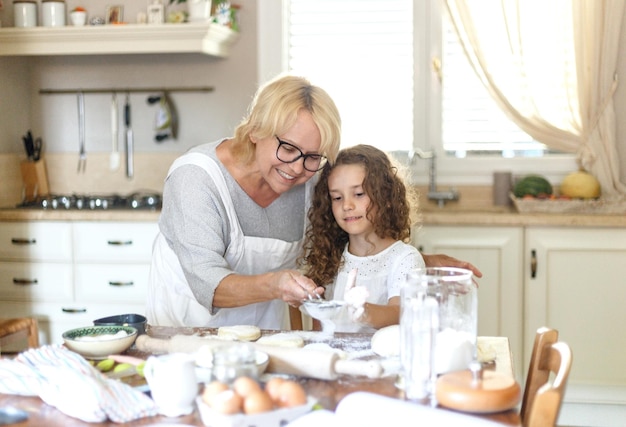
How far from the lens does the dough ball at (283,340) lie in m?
1.71

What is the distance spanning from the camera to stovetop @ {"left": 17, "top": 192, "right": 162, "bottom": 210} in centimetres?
372

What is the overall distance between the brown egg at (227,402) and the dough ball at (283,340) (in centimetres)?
42

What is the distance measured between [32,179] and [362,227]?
7.90 ft

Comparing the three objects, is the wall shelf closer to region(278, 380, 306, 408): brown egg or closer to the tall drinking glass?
the tall drinking glass

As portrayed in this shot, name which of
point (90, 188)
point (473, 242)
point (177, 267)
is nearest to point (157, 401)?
point (177, 267)

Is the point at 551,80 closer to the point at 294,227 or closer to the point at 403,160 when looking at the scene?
the point at 403,160

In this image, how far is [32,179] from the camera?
411cm

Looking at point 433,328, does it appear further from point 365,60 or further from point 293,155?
point 365,60

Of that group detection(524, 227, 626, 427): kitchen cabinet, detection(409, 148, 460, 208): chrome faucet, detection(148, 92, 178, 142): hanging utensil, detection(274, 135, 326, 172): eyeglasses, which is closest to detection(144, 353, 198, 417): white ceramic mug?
detection(274, 135, 326, 172): eyeglasses

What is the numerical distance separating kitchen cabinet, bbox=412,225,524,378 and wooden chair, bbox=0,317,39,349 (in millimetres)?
1509

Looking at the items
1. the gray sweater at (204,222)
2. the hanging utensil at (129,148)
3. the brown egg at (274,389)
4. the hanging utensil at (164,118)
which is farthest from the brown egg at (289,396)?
the hanging utensil at (129,148)

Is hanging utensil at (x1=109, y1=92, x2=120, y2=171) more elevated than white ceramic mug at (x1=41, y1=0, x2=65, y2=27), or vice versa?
white ceramic mug at (x1=41, y1=0, x2=65, y2=27)

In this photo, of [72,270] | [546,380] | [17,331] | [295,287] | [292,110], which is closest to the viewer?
[546,380]

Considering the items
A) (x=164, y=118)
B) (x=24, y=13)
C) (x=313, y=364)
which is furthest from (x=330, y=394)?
(x=24, y=13)
